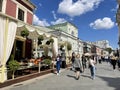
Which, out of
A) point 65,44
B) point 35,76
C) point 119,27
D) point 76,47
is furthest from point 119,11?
point 35,76

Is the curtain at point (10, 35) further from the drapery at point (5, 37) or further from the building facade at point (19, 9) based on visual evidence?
the building facade at point (19, 9)

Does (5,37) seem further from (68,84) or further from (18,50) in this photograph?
(18,50)

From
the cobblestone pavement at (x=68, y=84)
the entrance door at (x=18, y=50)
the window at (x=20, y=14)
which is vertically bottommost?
the cobblestone pavement at (x=68, y=84)

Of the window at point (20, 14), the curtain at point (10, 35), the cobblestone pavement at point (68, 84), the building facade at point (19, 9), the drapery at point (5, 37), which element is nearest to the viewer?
the cobblestone pavement at point (68, 84)

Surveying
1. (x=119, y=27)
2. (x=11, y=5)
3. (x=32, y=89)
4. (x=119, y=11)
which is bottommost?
(x=32, y=89)

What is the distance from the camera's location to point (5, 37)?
9.36 metres

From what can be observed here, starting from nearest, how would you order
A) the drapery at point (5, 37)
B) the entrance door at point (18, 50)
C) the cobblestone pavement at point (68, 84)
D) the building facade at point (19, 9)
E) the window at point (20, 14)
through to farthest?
the cobblestone pavement at point (68, 84) < the drapery at point (5, 37) < the building facade at point (19, 9) < the entrance door at point (18, 50) < the window at point (20, 14)

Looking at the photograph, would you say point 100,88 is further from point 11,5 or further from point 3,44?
point 11,5

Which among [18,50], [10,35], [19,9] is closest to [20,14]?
[19,9]

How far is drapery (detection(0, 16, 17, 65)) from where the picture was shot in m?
9.11

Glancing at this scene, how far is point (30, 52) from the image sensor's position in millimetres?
19531

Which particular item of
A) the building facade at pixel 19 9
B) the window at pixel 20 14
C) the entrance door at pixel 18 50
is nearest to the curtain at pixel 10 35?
the building facade at pixel 19 9

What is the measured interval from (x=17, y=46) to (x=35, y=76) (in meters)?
5.49

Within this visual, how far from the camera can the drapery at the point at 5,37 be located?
911 centimetres
